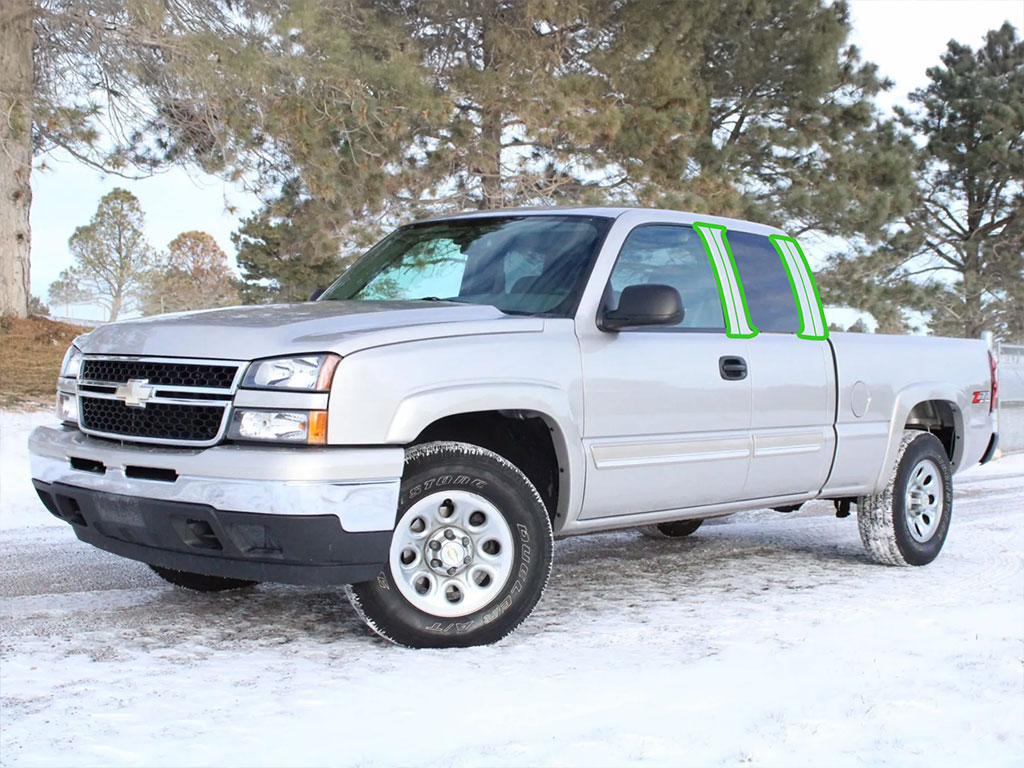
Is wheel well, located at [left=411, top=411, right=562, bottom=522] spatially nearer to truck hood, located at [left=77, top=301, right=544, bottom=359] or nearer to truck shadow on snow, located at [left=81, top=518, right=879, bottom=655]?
truck hood, located at [left=77, top=301, right=544, bottom=359]

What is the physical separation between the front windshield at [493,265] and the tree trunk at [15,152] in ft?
32.2

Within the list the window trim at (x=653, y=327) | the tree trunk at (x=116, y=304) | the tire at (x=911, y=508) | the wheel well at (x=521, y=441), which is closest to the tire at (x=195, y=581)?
the wheel well at (x=521, y=441)

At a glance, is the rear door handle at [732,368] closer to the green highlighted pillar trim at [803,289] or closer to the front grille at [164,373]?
the green highlighted pillar trim at [803,289]

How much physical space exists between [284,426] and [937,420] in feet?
15.9

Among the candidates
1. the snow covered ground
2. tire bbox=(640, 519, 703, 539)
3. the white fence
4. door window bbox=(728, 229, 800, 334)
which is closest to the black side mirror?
door window bbox=(728, 229, 800, 334)

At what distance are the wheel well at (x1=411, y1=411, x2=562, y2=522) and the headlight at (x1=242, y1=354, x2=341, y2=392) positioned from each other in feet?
2.85

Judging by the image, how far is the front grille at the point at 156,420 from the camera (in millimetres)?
4316

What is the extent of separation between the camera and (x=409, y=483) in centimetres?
445

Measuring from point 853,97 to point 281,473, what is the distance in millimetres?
23271

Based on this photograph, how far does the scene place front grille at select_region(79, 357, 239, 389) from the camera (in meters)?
4.31

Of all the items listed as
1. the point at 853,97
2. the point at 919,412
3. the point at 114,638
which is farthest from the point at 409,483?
the point at 853,97

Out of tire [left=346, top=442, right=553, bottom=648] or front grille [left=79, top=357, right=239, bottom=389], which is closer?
front grille [left=79, top=357, right=239, bottom=389]

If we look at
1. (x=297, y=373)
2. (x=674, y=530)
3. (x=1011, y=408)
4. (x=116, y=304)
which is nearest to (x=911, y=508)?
(x=674, y=530)

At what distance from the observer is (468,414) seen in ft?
16.3
